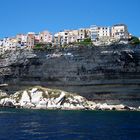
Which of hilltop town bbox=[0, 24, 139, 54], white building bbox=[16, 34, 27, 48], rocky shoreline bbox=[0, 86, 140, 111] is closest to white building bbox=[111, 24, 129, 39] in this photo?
hilltop town bbox=[0, 24, 139, 54]

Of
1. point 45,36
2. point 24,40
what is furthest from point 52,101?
point 24,40

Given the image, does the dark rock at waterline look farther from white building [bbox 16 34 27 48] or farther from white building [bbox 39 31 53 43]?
white building [bbox 39 31 53 43]

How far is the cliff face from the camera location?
95.2m

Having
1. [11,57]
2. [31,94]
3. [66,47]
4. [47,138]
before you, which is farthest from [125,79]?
[47,138]

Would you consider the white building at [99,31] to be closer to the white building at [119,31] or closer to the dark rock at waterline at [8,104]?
the white building at [119,31]

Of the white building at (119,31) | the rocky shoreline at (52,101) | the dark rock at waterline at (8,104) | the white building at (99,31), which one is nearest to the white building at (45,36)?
the white building at (99,31)

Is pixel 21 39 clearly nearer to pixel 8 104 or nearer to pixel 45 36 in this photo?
pixel 45 36

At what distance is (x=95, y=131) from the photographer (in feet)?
145

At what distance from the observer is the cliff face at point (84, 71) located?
95.2 metres

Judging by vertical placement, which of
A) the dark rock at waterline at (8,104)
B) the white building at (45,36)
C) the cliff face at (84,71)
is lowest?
the dark rock at waterline at (8,104)

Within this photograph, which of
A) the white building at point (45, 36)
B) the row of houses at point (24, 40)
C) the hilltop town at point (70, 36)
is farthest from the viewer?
the white building at point (45, 36)

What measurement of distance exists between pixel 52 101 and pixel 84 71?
38.8ft

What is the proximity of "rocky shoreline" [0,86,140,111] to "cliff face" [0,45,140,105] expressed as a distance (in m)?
3.05

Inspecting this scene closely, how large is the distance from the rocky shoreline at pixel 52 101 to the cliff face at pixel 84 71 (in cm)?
305
